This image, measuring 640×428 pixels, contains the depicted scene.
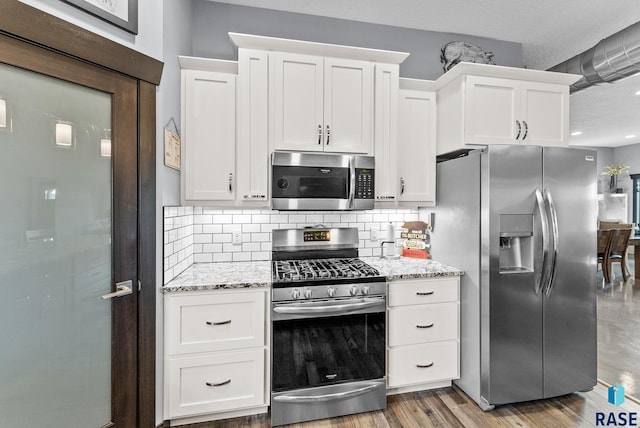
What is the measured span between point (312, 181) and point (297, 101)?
61 cm

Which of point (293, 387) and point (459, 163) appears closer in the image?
point (293, 387)

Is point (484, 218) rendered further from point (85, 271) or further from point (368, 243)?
point (85, 271)

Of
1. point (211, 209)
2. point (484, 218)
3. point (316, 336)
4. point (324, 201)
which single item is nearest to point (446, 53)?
point (484, 218)

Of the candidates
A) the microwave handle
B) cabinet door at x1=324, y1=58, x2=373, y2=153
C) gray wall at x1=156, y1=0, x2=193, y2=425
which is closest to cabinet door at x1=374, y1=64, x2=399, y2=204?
cabinet door at x1=324, y1=58, x2=373, y2=153

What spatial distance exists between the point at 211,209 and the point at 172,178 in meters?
0.51

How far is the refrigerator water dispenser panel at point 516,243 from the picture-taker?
2066 mm

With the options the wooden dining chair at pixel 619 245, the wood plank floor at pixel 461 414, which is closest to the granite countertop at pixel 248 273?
the wood plank floor at pixel 461 414

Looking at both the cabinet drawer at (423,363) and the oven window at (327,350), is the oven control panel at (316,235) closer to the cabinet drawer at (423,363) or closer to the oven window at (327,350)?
the oven window at (327,350)

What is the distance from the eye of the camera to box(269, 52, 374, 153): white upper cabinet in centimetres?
219

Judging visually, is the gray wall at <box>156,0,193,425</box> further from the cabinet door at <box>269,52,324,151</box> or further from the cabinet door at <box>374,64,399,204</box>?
the cabinet door at <box>374,64,399,204</box>

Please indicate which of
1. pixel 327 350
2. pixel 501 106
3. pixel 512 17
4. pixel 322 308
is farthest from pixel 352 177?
pixel 512 17

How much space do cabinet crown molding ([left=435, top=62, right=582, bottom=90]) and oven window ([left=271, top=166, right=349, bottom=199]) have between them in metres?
1.13

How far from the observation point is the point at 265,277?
2029 millimetres

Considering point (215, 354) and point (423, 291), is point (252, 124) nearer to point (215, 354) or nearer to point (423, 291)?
point (215, 354)
